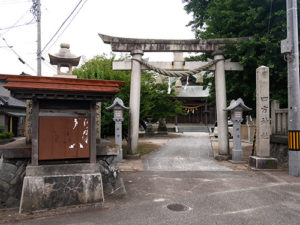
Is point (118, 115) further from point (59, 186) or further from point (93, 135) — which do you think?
point (59, 186)

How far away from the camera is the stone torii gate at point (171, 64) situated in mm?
10578

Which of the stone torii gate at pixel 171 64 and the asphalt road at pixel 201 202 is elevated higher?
the stone torii gate at pixel 171 64

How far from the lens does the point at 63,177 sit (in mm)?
4816

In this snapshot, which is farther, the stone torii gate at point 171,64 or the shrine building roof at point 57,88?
the stone torii gate at point 171,64

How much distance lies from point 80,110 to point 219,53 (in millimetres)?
8277

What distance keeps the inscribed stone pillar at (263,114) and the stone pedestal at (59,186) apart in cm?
677

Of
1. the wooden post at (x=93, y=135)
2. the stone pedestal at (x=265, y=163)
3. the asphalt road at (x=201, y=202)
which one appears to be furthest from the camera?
the stone pedestal at (x=265, y=163)

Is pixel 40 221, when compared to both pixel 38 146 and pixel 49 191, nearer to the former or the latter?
pixel 49 191

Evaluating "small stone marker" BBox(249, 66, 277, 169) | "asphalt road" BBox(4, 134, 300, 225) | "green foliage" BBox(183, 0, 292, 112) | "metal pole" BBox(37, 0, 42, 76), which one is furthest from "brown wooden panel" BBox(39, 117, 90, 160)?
"metal pole" BBox(37, 0, 42, 76)

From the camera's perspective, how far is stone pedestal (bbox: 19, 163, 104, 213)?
4547 millimetres

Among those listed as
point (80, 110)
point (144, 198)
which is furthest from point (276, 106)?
point (80, 110)

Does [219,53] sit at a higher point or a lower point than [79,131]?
higher

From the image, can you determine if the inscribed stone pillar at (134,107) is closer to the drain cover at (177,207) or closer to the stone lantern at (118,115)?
the stone lantern at (118,115)

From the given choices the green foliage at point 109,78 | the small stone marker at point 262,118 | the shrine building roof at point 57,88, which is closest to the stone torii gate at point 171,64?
the green foliage at point 109,78
